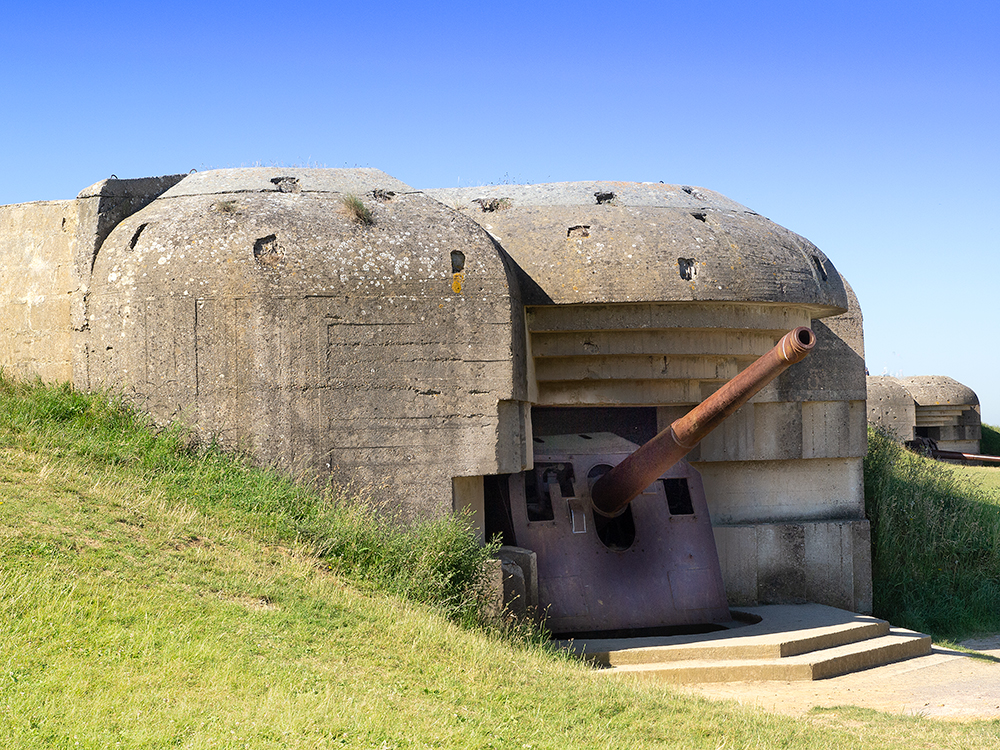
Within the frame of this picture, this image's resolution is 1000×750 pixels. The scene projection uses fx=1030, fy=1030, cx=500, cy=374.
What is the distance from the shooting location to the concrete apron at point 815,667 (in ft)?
21.1

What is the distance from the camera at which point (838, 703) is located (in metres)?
6.36

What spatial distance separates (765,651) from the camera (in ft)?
23.8

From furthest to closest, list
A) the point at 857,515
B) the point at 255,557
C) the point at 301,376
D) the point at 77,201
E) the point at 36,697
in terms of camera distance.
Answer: the point at 857,515 → the point at 77,201 → the point at 301,376 → the point at 255,557 → the point at 36,697

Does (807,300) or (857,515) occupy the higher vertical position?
(807,300)

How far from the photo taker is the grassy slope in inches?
163

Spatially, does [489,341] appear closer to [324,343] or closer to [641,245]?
[324,343]

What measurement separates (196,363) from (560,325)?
2922 millimetres

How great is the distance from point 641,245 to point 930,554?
15.8 feet

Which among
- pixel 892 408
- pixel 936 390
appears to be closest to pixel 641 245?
pixel 892 408

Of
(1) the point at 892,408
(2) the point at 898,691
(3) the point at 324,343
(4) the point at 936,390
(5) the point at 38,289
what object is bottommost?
(2) the point at 898,691

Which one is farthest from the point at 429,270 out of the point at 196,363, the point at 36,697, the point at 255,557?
the point at 36,697

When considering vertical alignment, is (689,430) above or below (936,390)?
below

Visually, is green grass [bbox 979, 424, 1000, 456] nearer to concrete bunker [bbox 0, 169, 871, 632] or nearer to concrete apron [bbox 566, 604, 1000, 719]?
concrete bunker [bbox 0, 169, 871, 632]

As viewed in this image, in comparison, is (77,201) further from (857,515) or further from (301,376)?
(857,515)
